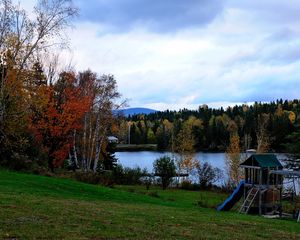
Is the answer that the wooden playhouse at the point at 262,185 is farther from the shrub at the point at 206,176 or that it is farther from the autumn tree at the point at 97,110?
the autumn tree at the point at 97,110

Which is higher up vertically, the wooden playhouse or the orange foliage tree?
the orange foliage tree

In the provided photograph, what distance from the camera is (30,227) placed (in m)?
8.50

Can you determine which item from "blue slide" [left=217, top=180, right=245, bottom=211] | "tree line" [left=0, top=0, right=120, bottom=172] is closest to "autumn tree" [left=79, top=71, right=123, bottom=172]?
"tree line" [left=0, top=0, right=120, bottom=172]

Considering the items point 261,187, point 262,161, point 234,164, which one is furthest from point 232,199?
point 234,164

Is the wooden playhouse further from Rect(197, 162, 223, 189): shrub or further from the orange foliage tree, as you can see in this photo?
the orange foliage tree

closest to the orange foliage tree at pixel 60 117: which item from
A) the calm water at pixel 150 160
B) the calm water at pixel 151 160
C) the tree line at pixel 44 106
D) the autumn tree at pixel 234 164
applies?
the tree line at pixel 44 106

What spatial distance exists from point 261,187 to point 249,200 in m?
1.17

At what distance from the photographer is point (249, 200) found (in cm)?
2744

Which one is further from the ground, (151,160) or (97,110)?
(97,110)

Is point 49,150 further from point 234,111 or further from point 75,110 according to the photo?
Answer: point 234,111

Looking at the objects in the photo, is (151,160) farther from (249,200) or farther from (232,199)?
(232,199)

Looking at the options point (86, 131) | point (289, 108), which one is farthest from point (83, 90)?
point (289, 108)

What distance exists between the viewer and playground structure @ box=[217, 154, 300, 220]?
90.2 feet

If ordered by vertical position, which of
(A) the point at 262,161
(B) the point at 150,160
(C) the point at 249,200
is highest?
(B) the point at 150,160
